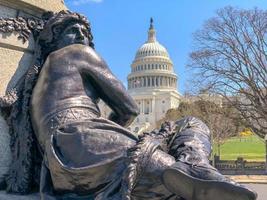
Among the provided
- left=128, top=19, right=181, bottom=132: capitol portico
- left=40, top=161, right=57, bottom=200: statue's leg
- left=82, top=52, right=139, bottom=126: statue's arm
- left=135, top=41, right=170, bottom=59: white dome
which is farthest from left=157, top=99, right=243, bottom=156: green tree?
left=135, top=41, right=170, bottom=59: white dome

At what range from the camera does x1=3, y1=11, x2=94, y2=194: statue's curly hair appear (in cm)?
303

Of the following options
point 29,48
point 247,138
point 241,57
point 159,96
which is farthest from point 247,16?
point 159,96

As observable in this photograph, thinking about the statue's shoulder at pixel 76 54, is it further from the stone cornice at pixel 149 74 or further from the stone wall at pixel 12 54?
the stone cornice at pixel 149 74

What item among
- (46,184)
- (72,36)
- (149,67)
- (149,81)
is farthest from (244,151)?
(46,184)

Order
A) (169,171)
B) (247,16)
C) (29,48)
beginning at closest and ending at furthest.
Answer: (169,171) < (29,48) < (247,16)

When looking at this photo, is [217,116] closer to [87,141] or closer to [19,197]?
[19,197]

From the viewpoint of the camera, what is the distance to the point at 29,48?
3598mm

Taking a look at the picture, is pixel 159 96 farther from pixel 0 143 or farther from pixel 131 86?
pixel 0 143

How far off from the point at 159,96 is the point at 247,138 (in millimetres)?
21976

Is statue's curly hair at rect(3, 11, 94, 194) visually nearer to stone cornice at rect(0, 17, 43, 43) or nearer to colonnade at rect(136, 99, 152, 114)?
stone cornice at rect(0, 17, 43, 43)

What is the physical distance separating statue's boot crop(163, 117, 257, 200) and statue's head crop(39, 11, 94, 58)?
1.23 metres

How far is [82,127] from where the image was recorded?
256 cm

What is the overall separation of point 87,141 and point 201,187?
688 millimetres

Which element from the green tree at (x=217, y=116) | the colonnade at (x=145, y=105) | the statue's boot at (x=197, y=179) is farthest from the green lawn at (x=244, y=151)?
the statue's boot at (x=197, y=179)
